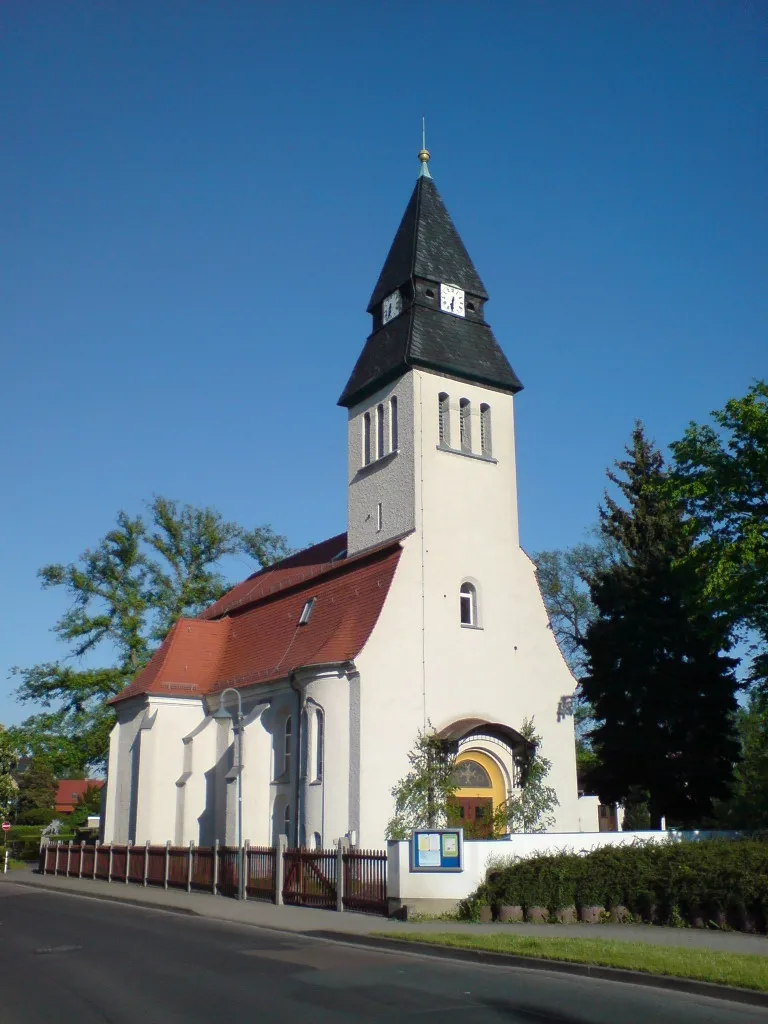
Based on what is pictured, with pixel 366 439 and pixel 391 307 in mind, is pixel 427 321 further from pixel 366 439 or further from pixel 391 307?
pixel 366 439

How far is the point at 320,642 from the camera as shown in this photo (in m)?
28.7

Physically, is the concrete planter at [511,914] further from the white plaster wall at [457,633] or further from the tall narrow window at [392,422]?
the tall narrow window at [392,422]

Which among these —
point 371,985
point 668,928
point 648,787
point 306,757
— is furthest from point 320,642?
point 371,985

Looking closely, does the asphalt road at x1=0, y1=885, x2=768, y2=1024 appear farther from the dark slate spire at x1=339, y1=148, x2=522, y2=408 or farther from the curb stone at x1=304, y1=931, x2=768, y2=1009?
the dark slate spire at x1=339, y1=148, x2=522, y2=408

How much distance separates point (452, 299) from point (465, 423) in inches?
170

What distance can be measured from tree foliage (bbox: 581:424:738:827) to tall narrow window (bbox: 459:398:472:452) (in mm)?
5825

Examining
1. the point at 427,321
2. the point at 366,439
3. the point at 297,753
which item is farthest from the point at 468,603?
the point at 427,321

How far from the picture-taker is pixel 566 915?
16938 mm

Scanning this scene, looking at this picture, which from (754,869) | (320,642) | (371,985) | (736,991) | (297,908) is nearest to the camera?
(736,991)

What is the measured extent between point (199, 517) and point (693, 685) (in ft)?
97.5

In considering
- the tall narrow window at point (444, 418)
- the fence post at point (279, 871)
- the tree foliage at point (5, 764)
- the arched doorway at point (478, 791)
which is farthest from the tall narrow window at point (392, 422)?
the tree foliage at point (5, 764)

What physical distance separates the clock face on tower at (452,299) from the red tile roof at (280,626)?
851 cm

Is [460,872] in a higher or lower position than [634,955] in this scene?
higher

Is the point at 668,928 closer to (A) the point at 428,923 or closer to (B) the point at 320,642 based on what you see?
(A) the point at 428,923
